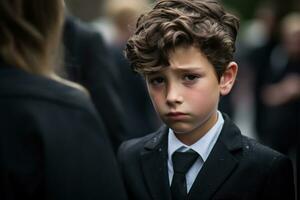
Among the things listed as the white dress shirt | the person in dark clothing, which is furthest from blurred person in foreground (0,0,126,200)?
the person in dark clothing

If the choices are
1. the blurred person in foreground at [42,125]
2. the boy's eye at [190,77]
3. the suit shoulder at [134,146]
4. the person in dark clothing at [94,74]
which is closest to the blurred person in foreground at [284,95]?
the person in dark clothing at [94,74]

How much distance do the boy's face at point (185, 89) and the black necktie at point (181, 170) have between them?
10cm

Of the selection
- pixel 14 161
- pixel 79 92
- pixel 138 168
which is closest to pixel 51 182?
pixel 14 161

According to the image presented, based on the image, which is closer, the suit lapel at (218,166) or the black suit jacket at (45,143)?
the black suit jacket at (45,143)

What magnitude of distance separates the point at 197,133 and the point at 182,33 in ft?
1.31

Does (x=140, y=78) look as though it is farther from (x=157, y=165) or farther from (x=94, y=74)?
(x=157, y=165)

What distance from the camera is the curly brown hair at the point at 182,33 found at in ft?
11.3

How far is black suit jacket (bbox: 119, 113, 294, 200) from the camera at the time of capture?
11.4ft

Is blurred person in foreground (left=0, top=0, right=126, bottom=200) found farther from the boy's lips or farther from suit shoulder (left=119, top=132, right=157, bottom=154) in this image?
suit shoulder (left=119, top=132, right=157, bottom=154)

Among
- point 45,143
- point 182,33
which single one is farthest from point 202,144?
point 45,143

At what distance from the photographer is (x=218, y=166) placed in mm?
3514

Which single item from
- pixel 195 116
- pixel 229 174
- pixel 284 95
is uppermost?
pixel 195 116

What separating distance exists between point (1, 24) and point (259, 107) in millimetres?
8104

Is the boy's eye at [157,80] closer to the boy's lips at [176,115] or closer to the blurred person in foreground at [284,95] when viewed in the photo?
the boy's lips at [176,115]
